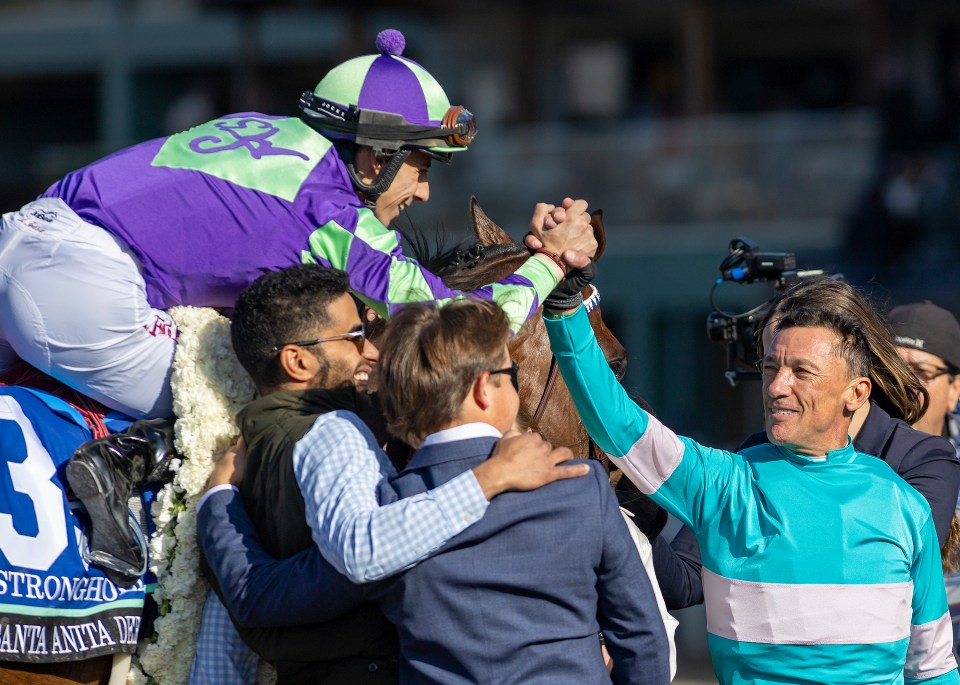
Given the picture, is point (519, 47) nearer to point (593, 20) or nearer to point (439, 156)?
point (593, 20)

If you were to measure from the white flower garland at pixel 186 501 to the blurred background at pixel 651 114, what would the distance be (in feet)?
19.8

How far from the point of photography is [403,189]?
3.11m

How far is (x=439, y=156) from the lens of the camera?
3.16 m

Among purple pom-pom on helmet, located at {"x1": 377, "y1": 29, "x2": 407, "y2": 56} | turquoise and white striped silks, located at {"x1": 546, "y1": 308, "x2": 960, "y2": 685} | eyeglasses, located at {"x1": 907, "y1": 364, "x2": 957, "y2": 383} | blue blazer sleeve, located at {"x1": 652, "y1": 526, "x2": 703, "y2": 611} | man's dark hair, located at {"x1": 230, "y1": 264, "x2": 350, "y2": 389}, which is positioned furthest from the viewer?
eyeglasses, located at {"x1": 907, "y1": 364, "x2": 957, "y2": 383}

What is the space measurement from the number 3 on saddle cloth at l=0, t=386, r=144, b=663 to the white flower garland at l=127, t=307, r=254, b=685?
0.21ft

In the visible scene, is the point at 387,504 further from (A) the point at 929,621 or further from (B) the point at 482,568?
(A) the point at 929,621

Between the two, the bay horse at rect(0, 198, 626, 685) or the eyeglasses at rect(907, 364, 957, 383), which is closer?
the bay horse at rect(0, 198, 626, 685)

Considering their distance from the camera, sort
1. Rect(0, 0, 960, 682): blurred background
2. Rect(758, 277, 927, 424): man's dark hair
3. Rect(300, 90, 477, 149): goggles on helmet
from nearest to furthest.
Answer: Rect(758, 277, 927, 424): man's dark hair → Rect(300, 90, 477, 149): goggles on helmet → Rect(0, 0, 960, 682): blurred background

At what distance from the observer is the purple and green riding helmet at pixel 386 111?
3002mm

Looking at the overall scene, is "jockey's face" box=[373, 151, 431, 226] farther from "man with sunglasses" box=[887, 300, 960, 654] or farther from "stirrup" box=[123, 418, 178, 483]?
"man with sunglasses" box=[887, 300, 960, 654]

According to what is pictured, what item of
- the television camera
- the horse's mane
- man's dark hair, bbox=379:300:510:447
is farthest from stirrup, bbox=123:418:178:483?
the television camera

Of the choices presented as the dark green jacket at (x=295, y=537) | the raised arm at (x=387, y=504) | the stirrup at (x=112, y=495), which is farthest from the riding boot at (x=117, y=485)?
the raised arm at (x=387, y=504)

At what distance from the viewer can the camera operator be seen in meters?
2.72

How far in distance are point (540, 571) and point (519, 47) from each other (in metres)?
15.2
